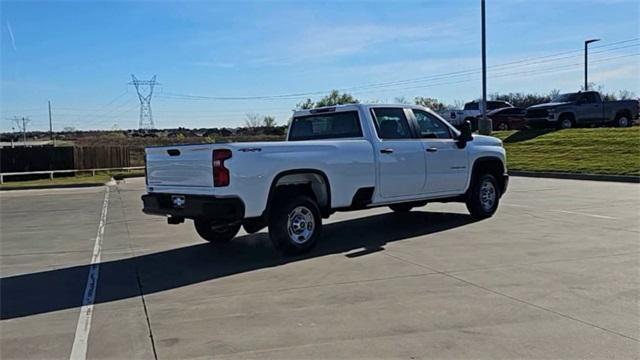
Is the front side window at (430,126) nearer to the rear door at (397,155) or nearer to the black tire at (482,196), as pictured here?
the rear door at (397,155)

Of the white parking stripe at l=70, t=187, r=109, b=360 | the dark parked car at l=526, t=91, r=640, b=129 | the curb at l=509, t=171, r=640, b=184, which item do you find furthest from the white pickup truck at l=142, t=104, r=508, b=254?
the dark parked car at l=526, t=91, r=640, b=129

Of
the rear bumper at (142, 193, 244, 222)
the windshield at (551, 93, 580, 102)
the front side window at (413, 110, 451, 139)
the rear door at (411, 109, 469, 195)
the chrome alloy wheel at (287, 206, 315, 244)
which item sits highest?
the windshield at (551, 93, 580, 102)

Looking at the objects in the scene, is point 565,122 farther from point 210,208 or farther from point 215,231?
point 210,208

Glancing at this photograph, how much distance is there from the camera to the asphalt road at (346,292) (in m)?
4.77

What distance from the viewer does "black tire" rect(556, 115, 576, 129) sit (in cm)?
3059

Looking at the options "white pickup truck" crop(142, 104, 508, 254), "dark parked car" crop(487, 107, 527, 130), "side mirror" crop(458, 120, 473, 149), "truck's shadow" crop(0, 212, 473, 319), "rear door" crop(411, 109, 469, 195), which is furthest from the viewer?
"dark parked car" crop(487, 107, 527, 130)

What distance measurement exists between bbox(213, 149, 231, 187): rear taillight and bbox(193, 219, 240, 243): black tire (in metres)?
1.98

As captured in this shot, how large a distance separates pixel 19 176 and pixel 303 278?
99.8 ft

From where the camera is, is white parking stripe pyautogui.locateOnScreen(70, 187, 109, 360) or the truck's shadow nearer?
white parking stripe pyautogui.locateOnScreen(70, 187, 109, 360)

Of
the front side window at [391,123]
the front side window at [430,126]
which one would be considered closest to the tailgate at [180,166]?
the front side window at [391,123]

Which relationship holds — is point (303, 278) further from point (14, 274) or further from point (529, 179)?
point (529, 179)

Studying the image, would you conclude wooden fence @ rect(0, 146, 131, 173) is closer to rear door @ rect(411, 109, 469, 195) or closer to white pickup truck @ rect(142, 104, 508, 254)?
white pickup truck @ rect(142, 104, 508, 254)

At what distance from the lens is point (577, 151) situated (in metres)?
24.6

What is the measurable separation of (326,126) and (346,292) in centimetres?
428
